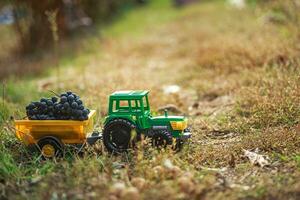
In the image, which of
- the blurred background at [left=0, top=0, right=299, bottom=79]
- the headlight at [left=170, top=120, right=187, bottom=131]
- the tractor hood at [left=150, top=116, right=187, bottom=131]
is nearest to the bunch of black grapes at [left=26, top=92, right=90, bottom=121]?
the tractor hood at [left=150, top=116, right=187, bottom=131]

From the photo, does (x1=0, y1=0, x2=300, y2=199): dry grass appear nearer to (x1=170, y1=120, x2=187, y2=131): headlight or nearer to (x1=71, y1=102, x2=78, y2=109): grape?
(x1=170, y1=120, x2=187, y2=131): headlight

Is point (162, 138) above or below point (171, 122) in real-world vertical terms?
below

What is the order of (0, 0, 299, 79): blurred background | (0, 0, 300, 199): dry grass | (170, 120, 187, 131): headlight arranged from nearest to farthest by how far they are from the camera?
1. (0, 0, 300, 199): dry grass
2. (170, 120, 187, 131): headlight
3. (0, 0, 299, 79): blurred background

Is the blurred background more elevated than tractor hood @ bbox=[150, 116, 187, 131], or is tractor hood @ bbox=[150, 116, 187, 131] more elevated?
the blurred background

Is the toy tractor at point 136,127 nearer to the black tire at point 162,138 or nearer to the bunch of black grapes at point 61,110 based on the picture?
the black tire at point 162,138

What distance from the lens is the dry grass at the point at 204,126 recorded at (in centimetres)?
400

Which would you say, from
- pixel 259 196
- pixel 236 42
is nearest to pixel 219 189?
pixel 259 196

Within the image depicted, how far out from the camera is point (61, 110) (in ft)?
15.9

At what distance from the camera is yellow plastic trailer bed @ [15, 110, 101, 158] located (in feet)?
15.9

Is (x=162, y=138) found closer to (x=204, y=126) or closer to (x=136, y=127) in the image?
(x=136, y=127)

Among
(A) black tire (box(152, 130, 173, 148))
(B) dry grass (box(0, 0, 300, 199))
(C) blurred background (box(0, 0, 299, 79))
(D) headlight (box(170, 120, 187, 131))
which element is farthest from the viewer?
(C) blurred background (box(0, 0, 299, 79))

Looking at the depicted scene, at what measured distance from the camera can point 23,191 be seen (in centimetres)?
412

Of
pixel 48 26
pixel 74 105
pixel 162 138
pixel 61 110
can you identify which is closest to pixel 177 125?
pixel 162 138

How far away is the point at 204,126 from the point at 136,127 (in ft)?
3.70
